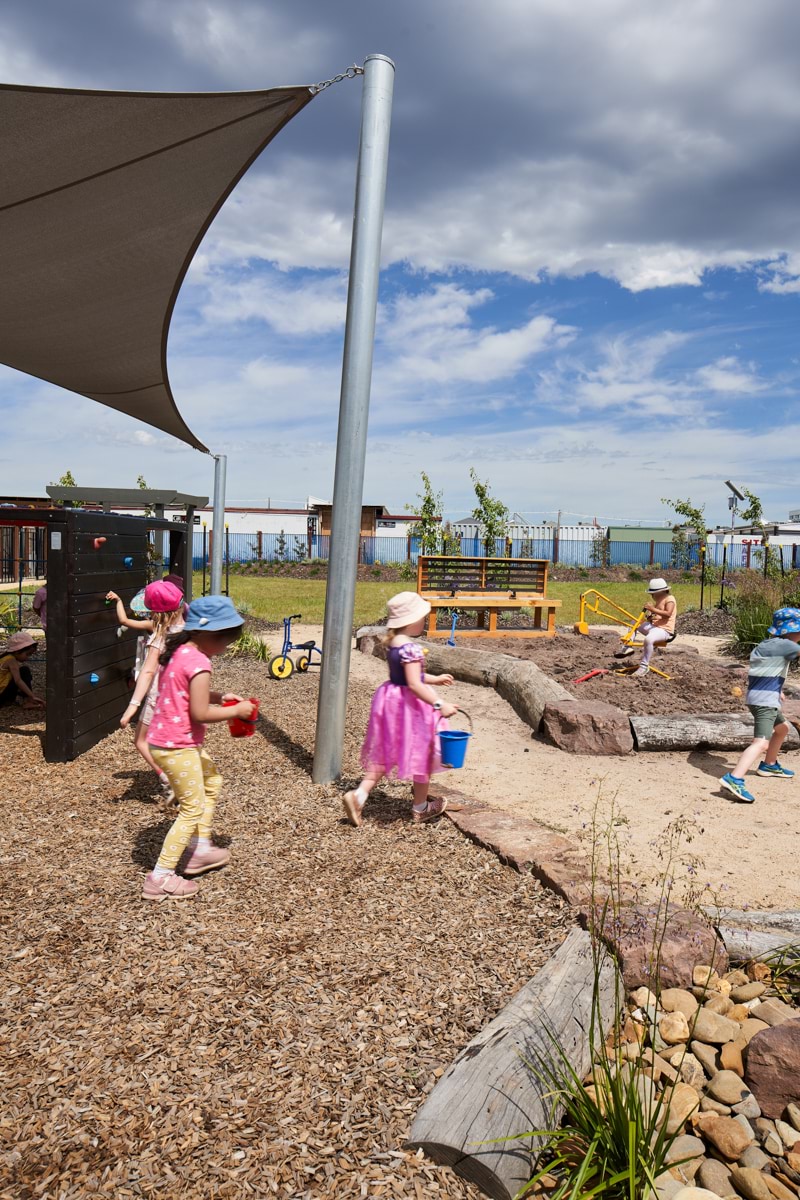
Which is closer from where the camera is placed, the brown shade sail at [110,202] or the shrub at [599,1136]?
the shrub at [599,1136]

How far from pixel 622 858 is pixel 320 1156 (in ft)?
7.97

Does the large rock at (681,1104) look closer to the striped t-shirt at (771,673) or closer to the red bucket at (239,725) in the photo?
the red bucket at (239,725)

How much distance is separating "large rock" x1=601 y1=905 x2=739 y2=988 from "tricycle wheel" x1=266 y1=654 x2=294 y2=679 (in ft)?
20.5

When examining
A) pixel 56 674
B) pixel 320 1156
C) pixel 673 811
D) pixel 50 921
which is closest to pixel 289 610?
pixel 56 674

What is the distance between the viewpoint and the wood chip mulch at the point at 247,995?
1.94m

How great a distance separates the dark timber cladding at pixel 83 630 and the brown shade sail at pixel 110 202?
6.02ft

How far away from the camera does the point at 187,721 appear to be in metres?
3.34

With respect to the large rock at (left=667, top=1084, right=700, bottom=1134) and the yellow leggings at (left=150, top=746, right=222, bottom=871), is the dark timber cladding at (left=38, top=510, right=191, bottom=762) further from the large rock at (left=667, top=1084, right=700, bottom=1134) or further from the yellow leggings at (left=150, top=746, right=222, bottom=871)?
the large rock at (left=667, top=1084, right=700, bottom=1134)

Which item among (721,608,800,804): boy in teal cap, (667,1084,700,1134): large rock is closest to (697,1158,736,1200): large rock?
(667,1084,700,1134): large rock

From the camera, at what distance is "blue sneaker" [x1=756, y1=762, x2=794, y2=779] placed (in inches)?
229

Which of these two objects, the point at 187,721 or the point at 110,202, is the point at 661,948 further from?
the point at 110,202

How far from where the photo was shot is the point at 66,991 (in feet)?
8.56

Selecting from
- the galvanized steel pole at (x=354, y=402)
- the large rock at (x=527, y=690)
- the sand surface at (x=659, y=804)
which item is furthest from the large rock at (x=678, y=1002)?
the large rock at (x=527, y=690)

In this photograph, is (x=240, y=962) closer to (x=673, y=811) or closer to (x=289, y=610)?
(x=673, y=811)
